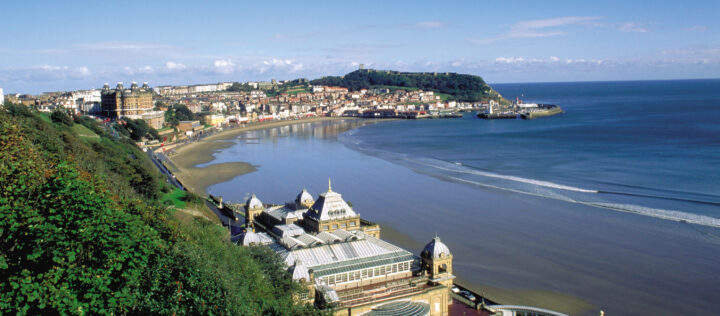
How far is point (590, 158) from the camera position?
60.6 metres

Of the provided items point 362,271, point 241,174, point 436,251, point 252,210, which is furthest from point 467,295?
point 241,174

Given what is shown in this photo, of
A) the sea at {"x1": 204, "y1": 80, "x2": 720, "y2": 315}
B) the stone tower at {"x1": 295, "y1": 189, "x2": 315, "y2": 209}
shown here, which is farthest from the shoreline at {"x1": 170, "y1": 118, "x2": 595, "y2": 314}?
the stone tower at {"x1": 295, "y1": 189, "x2": 315, "y2": 209}

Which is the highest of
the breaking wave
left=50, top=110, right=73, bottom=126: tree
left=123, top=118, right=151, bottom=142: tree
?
left=50, top=110, right=73, bottom=126: tree

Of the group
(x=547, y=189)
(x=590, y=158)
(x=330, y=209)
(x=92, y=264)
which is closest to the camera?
(x=92, y=264)

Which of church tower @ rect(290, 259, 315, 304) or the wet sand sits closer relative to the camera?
church tower @ rect(290, 259, 315, 304)

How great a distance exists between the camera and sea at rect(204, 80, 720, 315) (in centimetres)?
2639

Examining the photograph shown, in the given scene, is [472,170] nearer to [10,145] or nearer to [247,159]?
[247,159]

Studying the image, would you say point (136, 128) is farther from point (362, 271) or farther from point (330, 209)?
point (362, 271)

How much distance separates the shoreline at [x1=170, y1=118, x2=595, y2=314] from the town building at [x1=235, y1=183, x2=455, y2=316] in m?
4.19

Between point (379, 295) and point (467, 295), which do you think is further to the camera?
point (467, 295)

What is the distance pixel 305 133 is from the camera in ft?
347

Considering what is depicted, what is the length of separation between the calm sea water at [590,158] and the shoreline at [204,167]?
58.1 feet

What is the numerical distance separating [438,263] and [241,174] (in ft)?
124

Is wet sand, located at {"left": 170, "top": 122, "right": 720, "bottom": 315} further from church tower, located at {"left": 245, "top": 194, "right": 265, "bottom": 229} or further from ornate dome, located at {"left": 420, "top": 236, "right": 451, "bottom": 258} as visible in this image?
church tower, located at {"left": 245, "top": 194, "right": 265, "bottom": 229}
